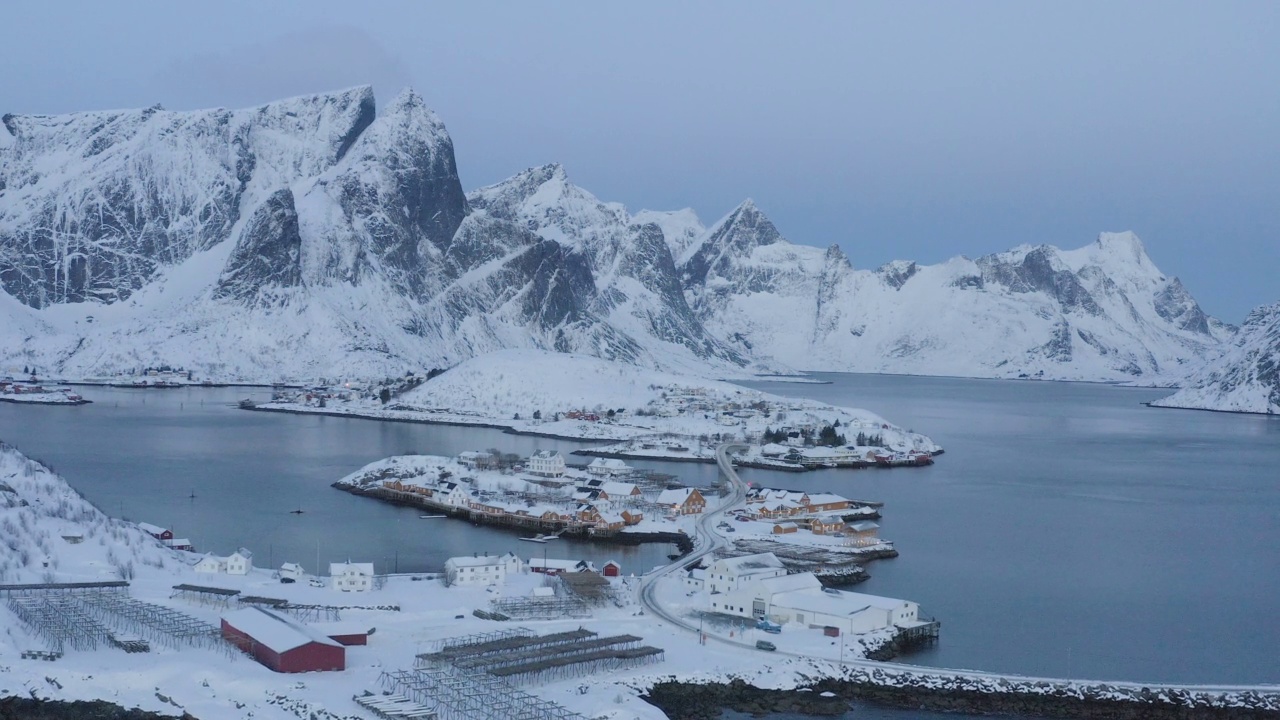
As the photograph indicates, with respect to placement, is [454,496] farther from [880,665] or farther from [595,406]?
[595,406]

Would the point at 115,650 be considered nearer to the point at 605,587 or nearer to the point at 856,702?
the point at 605,587

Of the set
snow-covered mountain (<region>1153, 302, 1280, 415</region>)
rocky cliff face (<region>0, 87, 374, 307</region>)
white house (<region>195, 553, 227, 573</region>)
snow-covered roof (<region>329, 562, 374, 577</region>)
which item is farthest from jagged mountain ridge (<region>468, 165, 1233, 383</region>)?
snow-covered roof (<region>329, 562, 374, 577</region>)

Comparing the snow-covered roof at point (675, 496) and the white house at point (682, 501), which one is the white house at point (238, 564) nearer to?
the white house at point (682, 501)

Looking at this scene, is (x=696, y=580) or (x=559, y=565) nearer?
(x=696, y=580)

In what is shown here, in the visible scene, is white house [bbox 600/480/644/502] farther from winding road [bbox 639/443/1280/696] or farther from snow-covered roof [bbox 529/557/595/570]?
snow-covered roof [bbox 529/557/595/570]

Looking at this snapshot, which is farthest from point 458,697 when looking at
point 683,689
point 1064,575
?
point 1064,575

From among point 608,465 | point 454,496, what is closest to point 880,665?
point 454,496
